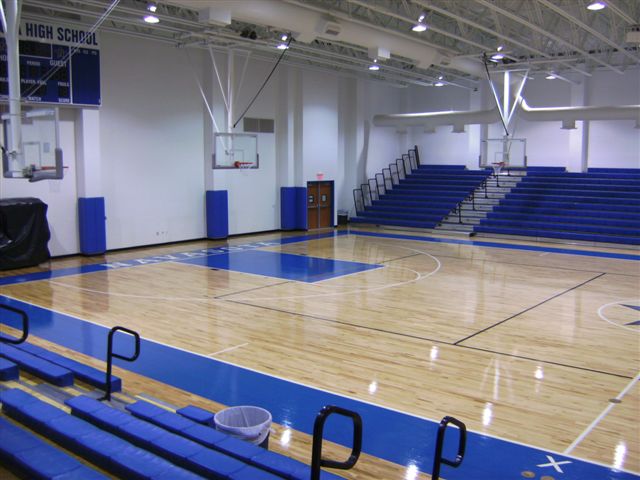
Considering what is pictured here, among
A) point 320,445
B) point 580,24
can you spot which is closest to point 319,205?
point 580,24

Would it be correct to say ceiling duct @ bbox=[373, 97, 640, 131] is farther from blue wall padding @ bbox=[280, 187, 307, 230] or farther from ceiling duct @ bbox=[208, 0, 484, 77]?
ceiling duct @ bbox=[208, 0, 484, 77]

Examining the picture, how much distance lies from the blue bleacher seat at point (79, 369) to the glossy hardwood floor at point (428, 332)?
0.96ft

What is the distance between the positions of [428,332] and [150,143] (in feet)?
35.9

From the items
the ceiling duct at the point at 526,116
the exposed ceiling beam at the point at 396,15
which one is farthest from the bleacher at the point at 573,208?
the exposed ceiling beam at the point at 396,15

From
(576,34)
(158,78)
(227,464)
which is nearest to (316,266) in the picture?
(158,78)

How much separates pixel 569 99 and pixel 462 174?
5.06 meters

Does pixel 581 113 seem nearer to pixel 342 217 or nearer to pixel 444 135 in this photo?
pixel 444 135

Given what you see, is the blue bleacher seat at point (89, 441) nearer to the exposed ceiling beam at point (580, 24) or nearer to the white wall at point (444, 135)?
the exposed ceiling beam at point (580, 24)

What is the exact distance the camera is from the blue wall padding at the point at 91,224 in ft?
51.5

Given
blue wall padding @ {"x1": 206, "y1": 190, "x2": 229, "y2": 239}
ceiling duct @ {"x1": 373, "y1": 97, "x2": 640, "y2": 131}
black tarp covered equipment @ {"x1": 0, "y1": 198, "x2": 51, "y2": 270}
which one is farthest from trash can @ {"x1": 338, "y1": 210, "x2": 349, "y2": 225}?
black tarp covered equipment @ {"x1": 0, "y1": 198, "x2": 51, "y2": 270}

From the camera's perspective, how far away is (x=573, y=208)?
20.9 metres

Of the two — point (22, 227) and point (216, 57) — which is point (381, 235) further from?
point (22, 227)

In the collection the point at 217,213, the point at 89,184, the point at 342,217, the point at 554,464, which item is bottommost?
the point at 554,464

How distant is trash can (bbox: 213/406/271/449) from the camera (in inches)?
203
